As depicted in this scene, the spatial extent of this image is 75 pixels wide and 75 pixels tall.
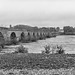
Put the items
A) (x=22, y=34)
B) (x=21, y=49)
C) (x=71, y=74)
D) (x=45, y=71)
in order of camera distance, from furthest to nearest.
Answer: (x=22, y=34), (x=21, y=49), (x=45, y=71), (x=71, y=74)

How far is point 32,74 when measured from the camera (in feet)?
25.6

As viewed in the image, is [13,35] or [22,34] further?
[22,34]

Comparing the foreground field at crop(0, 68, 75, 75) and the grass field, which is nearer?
the foreground field at crop(0, 68, 75, 75)

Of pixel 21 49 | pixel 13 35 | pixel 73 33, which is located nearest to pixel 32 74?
pixel 21 49

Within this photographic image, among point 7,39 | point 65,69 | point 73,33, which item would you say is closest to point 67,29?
point 73,33

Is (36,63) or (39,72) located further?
(36,63)

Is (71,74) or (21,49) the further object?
(21,49)

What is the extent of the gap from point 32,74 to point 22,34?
1755 inches

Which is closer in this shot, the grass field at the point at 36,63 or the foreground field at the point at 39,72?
the foreground field at the point at 39,72

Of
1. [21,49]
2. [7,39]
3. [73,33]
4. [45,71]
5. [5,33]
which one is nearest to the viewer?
[45,71]

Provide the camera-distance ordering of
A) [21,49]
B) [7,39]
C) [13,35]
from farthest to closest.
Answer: [13,35] < [7,39] < [21,49]

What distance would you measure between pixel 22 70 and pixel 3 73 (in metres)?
1.05

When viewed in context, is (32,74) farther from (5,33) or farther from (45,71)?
(5,33)

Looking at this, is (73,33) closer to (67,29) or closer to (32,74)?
(67,29)
